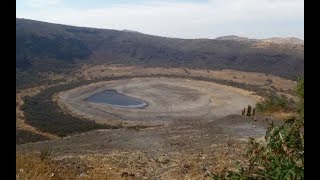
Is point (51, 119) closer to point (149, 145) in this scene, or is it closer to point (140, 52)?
point (149, 145)

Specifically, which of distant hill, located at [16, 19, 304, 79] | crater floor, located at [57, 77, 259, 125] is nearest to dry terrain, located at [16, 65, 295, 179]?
crater floor, located at [57, 77, 259, 125]

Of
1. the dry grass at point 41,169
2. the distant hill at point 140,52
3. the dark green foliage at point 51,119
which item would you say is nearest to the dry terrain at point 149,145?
the dry grass at point 41,169

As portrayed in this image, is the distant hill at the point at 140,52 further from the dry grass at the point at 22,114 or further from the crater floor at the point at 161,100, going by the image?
the crater floor at the point at 161,100


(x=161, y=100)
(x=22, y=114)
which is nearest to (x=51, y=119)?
(x=22, y=114)

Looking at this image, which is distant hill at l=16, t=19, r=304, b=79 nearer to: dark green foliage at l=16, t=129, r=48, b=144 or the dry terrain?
the dry terrain
